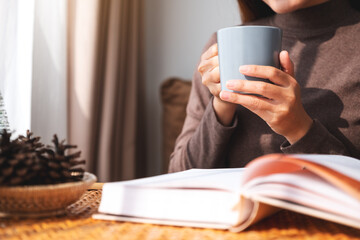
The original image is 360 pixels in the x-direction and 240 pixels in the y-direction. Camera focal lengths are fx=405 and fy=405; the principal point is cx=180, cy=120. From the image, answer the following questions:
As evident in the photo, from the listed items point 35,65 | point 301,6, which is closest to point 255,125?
point 301,6

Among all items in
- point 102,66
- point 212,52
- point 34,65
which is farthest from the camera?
point 102,66

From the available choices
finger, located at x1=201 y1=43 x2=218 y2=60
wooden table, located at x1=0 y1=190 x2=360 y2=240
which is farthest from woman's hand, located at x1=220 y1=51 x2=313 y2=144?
wooden table, located at x1=0 y1=190 x2=360 y2=240

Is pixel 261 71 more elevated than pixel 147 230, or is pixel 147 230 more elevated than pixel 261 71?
pixel 261 71

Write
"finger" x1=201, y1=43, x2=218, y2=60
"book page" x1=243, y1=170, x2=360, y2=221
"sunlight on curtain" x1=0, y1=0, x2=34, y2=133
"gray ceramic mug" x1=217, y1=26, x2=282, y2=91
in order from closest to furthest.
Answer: "book page" x1=243, y1=170, x2=360, y2=221 < "gray ceramic mug" x1=217, y1=26, x2=282, y2=91 < "finger" x1=201, y1=43, x2=218, y2=60 < "sunlight on curtain" x1=0, y1=0, x2=34, y2=133

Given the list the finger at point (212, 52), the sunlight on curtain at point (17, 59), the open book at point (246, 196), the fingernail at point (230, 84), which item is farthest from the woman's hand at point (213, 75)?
the sunlight on curtain at point (17, 59)

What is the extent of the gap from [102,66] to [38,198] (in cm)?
132

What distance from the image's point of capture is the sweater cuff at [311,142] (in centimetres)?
70

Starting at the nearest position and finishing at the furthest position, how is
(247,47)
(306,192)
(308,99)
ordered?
(306,192), (247,47), (308,99)

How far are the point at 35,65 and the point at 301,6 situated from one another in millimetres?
802

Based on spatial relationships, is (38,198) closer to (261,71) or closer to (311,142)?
(261,71)

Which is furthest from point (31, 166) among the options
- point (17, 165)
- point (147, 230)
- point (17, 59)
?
point (17, 59)

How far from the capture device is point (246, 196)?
374mm

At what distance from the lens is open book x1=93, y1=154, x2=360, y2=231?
1.16 feet

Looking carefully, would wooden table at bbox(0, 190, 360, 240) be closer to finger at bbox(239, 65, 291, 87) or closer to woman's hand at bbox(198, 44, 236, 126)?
finger at bbox(239, 65, 291, 87)
